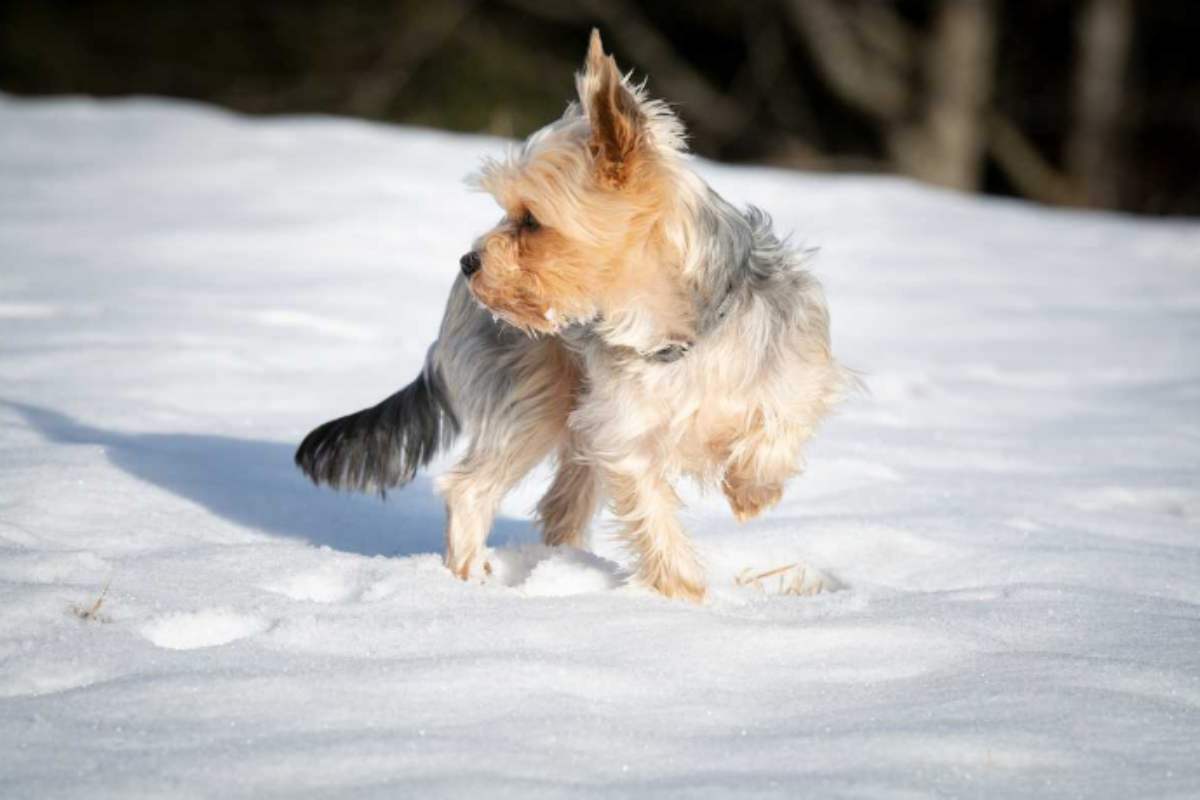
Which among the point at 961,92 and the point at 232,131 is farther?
the point at 961,92

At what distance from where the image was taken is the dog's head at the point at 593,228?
3.93m

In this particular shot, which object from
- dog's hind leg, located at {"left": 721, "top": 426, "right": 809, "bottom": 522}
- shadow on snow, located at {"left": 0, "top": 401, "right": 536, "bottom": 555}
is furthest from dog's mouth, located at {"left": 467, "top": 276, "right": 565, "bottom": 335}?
shadow on snow, located at {"left": 0, "top": 401, "right": 536, "bottom": 555}

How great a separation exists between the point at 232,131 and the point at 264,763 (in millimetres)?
8780

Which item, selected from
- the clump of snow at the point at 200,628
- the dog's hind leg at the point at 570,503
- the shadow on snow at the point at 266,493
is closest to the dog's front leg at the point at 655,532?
the dog's hind leg at the point at 570,503

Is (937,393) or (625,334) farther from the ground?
(625,334)

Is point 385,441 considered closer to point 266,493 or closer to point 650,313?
point 266,493

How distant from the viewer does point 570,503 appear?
465 cm

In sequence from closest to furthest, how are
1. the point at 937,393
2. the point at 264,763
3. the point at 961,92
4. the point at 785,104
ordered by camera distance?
the point at 264,763 → the point at 937,393 → the point at 961,92 → the point at 785,104

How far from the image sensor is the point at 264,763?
8.66 feet

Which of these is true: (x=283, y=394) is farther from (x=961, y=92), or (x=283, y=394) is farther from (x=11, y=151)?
(x=961, y=92)

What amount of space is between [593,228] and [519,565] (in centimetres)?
101

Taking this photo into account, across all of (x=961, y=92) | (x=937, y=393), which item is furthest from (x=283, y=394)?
(x=961, y=92)

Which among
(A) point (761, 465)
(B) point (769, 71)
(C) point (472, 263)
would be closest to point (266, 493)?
(C) point (472, 263)

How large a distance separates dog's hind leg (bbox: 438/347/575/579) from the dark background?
1224 cm
